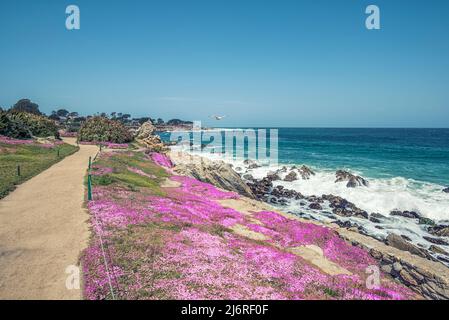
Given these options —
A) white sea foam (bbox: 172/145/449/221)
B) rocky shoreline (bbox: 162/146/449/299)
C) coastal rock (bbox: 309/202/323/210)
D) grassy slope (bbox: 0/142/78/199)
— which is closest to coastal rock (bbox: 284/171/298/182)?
rocky shoreline (bbox: 162/146/449/299)

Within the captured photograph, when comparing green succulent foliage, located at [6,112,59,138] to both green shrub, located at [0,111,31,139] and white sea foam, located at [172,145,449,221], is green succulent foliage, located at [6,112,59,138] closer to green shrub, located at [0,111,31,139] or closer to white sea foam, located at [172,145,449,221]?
→ green shrub, located at [0,111,31,139]

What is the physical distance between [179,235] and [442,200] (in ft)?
106

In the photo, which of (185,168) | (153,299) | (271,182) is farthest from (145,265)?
(271,182)

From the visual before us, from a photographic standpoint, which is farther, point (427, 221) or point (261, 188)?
point (261, 188)

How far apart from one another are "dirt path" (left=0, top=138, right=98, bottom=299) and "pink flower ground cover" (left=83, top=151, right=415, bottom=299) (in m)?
0.80

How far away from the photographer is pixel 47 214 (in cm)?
1499

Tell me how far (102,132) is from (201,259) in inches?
2020

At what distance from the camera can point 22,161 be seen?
28.5m

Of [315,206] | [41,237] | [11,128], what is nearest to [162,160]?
[11,128]

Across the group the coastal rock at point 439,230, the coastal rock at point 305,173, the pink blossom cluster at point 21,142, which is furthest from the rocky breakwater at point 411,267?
the pink blossom cluster at point 21,142

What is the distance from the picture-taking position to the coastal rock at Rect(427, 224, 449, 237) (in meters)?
22.3

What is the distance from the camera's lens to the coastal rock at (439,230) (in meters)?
22.3

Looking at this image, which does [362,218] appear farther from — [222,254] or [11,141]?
[11,141]
